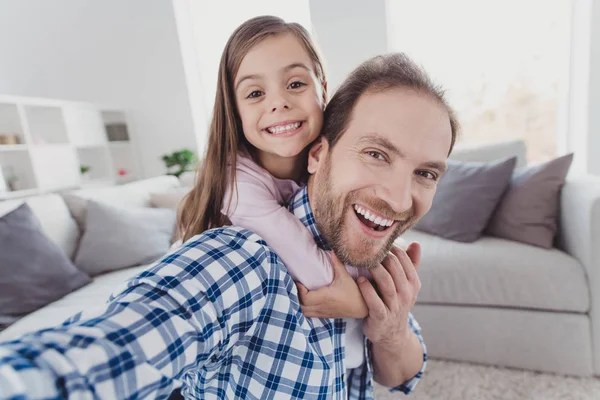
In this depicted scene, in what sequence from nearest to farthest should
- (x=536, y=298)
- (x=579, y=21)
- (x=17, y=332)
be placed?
(x=17, y=332)
(x=536, y=298)
(x=579, y=21)

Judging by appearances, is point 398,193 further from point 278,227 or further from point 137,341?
point 137,341

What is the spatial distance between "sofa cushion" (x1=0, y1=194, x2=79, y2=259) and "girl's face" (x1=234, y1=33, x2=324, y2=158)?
5.20 feet

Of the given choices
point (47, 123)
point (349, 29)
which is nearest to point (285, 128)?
point (349, 29)

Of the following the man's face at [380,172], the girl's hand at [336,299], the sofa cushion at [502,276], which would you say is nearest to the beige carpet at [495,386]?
the sofa cushion at [502,276]

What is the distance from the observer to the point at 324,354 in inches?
24.7

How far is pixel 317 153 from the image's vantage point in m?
0.84

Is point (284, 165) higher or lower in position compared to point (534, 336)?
higher

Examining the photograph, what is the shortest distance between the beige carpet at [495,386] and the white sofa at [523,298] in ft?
0.15

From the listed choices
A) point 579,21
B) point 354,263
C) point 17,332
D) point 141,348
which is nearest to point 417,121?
point 354,263

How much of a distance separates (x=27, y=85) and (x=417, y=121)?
4505mm

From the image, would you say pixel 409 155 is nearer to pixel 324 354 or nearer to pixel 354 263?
pixel 354 263

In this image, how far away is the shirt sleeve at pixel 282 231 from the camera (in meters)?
0.72

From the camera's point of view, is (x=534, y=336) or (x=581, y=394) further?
(x=534, y=336)

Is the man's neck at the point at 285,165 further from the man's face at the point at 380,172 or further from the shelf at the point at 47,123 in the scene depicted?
the shelf at the point at 47,123
